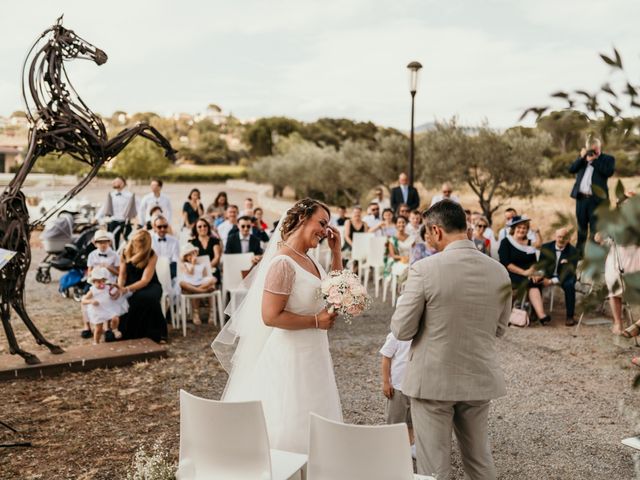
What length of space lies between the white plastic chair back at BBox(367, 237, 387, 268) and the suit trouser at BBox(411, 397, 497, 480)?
7.40 meters

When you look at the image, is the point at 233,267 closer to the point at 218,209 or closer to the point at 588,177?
the point at 218,209

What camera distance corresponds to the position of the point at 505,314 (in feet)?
10.8

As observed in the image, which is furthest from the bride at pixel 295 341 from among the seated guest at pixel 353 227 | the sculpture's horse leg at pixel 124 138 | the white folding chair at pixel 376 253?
the seated guest at pixel 353 227

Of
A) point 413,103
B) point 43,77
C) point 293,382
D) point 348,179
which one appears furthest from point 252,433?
point 348,179

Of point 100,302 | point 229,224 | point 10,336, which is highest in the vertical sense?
point 229,224

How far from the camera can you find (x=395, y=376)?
4.16 meters

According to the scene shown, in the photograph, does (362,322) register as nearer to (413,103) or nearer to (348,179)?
(413,103)

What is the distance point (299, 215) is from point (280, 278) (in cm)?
41

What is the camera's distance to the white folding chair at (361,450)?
2668 millimetres

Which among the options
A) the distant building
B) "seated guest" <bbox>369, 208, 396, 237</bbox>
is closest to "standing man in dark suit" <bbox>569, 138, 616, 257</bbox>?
"seated guest" <bbox>369, 208, 396, 237</bbox>

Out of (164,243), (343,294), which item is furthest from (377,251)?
(343,294)

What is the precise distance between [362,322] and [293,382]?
525 centimetres

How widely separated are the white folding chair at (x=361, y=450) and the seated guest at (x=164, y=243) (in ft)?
20.3

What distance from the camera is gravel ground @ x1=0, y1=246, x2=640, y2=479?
4473 millimetres
